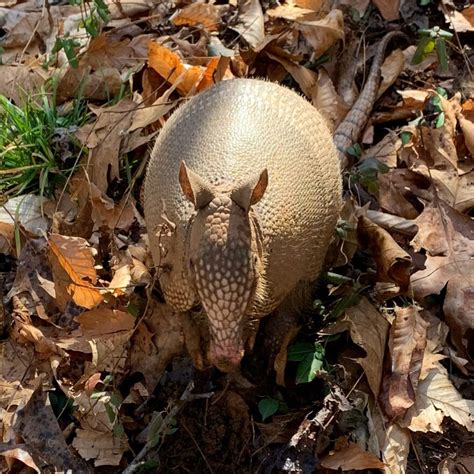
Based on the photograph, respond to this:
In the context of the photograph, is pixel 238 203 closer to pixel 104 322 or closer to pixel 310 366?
pixel 310 366

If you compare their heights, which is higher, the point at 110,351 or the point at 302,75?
the point at 302,75

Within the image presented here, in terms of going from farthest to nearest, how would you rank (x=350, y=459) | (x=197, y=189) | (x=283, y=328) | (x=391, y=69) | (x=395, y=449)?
1. (x=391, y=69)
2. (x=283, y=328)
3. (x=395, y=449)
4. (x=350, y=459)
5. (x=197, y=189)

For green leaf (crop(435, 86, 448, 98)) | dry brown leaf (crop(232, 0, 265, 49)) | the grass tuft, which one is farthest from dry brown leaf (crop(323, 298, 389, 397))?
dry brown leaf (crop(232, 0, 265, 49))

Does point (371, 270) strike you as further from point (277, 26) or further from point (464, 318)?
point (277, 26)

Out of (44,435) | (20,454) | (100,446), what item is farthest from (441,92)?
(20,454)

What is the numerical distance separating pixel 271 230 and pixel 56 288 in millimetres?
1321

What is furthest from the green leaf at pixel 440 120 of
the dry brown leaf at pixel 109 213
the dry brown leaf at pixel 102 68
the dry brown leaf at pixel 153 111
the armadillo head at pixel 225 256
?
the armadillo head at pixel 225 256

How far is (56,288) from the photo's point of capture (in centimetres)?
352

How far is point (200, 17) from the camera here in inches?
187

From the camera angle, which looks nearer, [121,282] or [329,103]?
[121,282]

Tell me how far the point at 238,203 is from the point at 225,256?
0.19m

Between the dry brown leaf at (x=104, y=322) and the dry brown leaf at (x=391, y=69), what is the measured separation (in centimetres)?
204

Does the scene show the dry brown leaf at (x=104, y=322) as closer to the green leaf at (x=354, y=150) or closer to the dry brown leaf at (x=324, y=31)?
the green leaf at (x=354, y=150)

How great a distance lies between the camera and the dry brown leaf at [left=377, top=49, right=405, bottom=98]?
14.3 feet
